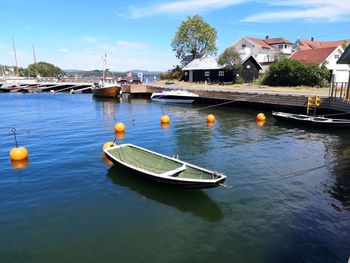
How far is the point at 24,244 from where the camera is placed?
29.9 ft

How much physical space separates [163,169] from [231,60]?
50.4m

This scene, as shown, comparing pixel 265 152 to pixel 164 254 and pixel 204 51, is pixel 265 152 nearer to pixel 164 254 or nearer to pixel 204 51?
pixel 164 254

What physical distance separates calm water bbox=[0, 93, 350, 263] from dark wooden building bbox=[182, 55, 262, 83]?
4306cm

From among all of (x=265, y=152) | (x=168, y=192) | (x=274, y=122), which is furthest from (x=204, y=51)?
(x=168, y=192)

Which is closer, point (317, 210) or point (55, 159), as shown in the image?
point (317, 210)

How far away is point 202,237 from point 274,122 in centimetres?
2307

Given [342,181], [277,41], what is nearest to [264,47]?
[277,41]

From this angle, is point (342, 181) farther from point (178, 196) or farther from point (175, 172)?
point (175, 172)

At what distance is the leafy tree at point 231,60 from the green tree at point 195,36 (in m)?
22.2

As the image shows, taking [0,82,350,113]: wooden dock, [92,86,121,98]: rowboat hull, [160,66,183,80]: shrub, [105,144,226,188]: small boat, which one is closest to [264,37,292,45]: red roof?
[160,66,183,80]: shrub

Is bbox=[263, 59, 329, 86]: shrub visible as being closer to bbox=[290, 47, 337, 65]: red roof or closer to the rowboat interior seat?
bbox=[290, 47, 337, 65]: red roof

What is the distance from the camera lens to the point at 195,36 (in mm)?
81562

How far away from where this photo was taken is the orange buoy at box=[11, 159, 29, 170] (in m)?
16.0

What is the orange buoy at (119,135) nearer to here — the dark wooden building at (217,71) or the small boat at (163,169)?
the small boat at (163,169)
